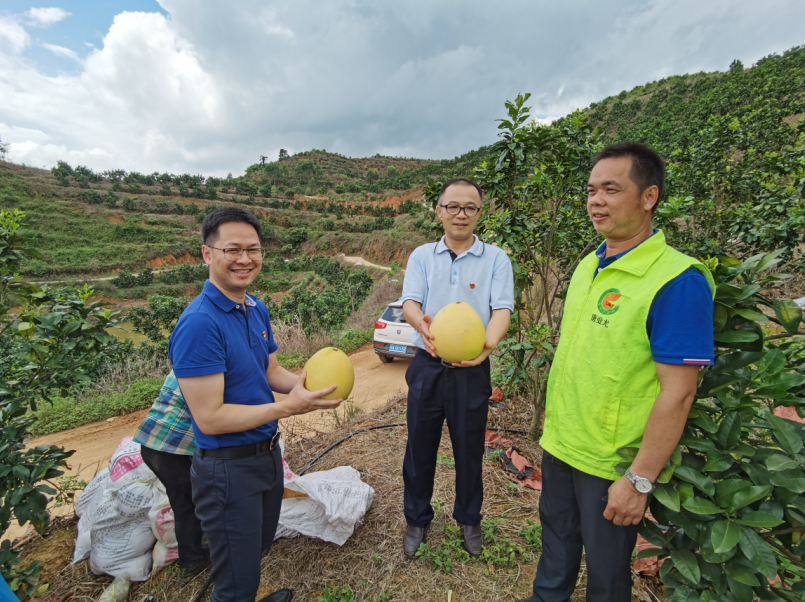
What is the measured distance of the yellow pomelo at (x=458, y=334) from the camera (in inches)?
67.5

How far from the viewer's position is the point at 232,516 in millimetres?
1529

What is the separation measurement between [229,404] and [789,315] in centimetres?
203

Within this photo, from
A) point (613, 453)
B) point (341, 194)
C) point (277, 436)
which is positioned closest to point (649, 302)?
point (613, 453)

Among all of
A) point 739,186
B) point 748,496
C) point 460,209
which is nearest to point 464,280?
point 460,209

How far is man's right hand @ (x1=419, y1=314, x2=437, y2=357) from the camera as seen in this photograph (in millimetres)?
1858

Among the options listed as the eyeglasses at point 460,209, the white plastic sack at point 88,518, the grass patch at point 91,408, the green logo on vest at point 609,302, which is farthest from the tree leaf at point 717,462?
the grass patch at point 91,408

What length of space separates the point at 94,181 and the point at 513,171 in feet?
182

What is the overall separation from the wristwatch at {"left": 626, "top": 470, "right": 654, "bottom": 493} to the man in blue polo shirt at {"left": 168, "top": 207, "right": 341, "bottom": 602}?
1.18 m

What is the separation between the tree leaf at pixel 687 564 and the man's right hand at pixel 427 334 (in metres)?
1.20

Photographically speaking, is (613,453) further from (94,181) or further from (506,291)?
(94,181)

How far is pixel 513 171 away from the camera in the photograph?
3209 mm

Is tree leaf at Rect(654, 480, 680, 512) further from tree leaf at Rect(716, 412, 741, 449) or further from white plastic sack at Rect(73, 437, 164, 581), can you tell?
white plastic sack at Rect(73, 437, 164, 581)

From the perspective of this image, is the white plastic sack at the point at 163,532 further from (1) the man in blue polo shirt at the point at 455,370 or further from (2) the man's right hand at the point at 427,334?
(2) the man's right hand at the point at 427,334

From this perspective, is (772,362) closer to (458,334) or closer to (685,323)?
(685,323)
